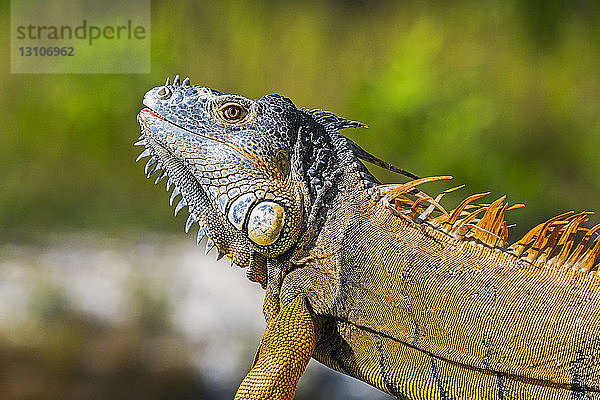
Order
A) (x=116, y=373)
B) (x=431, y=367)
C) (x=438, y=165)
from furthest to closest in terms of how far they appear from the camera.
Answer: (x=438, y=165) < (x=116, y=373) < (x=431, y=367)

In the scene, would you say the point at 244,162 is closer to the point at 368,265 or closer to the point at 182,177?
the point at 182,177

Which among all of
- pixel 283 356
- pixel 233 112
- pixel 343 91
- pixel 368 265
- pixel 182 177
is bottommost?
pixel 283 356

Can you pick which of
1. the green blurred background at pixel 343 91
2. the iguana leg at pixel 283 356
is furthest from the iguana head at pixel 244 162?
the green blurred background at pixel 343 91

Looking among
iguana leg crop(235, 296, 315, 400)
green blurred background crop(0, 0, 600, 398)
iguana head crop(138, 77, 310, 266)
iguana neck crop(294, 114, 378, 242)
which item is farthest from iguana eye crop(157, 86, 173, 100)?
green blurred background crop(0, 0, 600, 398)

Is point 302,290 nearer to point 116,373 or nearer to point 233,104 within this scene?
point 233,104

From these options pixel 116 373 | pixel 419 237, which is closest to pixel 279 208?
pixel 419 237

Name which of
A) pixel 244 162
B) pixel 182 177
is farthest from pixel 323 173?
pixel 182 177
